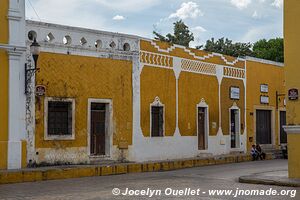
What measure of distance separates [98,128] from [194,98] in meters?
5.60

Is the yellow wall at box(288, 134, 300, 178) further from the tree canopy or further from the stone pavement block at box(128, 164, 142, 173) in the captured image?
the tree canopy

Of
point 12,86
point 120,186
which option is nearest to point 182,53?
point 12,86

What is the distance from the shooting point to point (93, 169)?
648 inches

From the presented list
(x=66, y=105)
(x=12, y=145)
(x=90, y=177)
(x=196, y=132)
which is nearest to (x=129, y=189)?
(x=90, y=177)

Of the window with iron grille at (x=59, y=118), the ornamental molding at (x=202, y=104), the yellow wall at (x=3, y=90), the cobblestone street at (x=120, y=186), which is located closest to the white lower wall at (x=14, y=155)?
the yellow wall at (x=3, y=90)

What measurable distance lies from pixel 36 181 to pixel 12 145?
166 centimetres

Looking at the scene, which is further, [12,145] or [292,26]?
[12,145]

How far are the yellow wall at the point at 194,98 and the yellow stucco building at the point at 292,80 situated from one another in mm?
7988

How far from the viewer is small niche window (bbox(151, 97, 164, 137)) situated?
Answer: 20797 mm

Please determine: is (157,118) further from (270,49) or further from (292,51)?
(270,49)

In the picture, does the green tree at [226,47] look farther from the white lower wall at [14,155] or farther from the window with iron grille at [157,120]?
the white lower wall at [14,155]

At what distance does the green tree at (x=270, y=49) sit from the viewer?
42219mm

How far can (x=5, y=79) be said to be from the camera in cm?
1564

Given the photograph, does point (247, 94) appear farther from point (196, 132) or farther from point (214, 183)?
point (214, 183)
